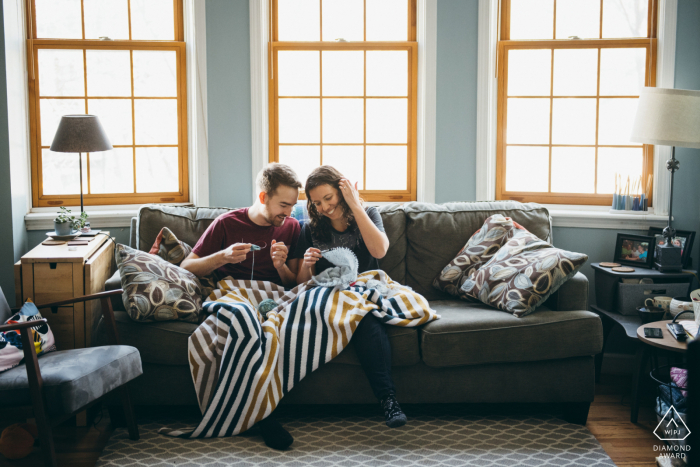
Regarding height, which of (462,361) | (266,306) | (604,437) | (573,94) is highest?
(573,94)

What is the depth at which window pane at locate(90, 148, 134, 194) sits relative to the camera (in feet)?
11.8

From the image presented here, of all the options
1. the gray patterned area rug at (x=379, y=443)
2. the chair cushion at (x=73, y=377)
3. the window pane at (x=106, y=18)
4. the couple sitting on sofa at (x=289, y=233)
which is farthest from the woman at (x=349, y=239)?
the window pane at (x=106, y=18)

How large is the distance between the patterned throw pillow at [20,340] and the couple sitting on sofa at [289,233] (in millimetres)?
661

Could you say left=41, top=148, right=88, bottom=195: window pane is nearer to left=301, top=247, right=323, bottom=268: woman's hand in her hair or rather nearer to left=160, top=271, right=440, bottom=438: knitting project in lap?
left=160, top=271, right=440, bottom=438: knitting project in lap

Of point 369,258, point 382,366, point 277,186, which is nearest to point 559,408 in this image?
point 382,366

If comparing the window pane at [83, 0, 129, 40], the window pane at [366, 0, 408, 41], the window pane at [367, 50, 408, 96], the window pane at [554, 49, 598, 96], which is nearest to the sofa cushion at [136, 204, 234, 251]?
the window pane at [83, 0, 129, 40]

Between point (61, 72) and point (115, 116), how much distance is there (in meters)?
0.40

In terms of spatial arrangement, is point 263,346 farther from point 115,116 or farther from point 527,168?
point 527,168

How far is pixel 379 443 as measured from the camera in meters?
2.38

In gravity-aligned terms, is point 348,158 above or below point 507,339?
above

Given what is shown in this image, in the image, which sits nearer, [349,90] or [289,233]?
[289,233]

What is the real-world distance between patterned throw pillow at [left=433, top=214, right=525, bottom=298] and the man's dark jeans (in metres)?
0.67

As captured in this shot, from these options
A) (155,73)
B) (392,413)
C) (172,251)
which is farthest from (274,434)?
(155,73)

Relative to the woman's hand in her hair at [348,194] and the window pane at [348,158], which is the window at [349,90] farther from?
the woman's hand in her hair at [348,194]
